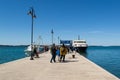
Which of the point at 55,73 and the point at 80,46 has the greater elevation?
the point at 80,46

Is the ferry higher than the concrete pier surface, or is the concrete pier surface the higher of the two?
the ferry

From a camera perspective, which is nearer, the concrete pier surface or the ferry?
the concrete pier surface

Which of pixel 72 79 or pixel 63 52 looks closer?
pixel 72 79

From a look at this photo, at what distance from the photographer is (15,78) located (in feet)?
40.1

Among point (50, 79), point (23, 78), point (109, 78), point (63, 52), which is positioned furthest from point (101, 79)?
point (63, 52)

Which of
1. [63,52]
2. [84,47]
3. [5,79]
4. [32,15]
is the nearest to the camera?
[5,79]

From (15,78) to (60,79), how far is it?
218cm

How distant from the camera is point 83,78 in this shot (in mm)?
12375

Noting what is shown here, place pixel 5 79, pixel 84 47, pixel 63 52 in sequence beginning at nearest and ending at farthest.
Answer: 1. pixel 5 79
2. pixel 63 52
3. pixel 84 47

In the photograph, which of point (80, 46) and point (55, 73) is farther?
point (80, 46)

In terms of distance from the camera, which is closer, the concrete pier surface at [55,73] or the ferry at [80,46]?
the concrete pier surface at [55,73]

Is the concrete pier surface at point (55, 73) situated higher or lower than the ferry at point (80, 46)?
lower

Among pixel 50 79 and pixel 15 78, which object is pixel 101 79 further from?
pixel 15 78

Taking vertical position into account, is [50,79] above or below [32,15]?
below
